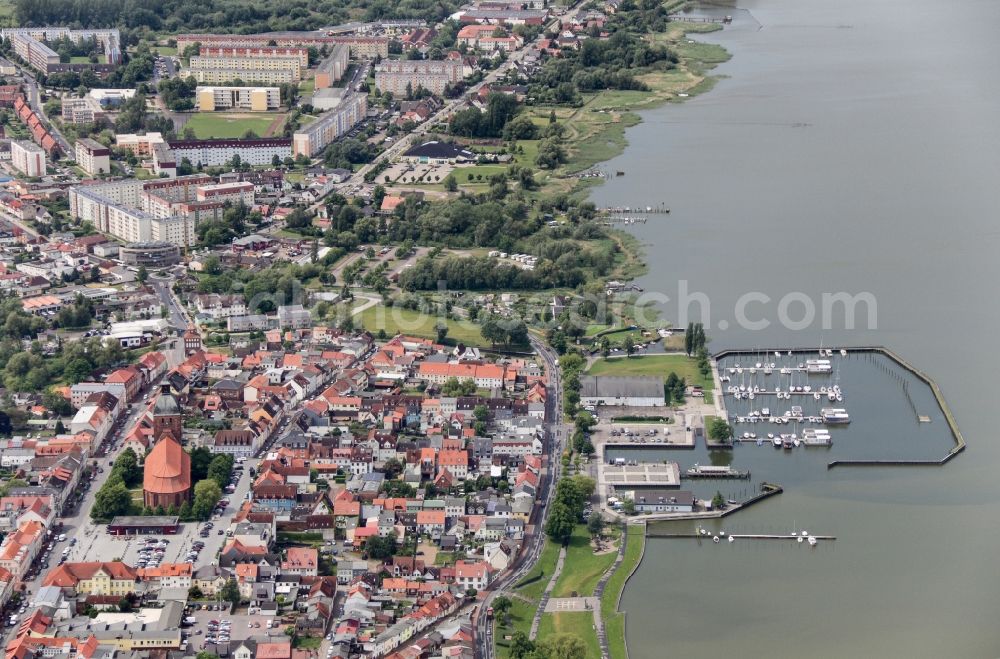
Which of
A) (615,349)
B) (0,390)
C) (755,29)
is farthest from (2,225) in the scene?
(755,29)

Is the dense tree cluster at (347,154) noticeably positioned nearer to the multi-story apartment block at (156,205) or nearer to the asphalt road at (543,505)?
the multi-story apartment block at (156,205)

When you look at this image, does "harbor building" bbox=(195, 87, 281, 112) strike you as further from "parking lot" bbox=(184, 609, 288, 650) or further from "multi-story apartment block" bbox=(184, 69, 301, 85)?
"parking lot" bbox=(184, 609, 288, 650)

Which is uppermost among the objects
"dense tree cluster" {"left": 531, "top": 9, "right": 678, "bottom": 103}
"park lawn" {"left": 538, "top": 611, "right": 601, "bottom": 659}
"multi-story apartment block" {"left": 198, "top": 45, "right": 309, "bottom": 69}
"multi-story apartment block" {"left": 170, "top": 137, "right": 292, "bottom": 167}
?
"park lawn" {"left": 538, "top": 611, "right": 601, "bottom": 659}

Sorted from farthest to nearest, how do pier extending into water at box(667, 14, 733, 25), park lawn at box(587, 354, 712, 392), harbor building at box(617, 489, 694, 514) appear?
pier extending into water at box(667, 14, 733, 25)
park lawn at box(587, 354, 712, 392)
harbor building at box(617, 489, 694, 514)

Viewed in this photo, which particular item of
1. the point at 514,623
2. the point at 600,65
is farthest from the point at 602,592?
the point at 600,65

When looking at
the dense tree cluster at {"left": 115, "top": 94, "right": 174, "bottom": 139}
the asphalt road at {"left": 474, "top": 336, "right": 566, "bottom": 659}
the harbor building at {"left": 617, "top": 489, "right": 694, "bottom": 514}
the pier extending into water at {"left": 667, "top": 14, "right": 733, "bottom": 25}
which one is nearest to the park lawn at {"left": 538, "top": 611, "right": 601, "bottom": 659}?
the asphalt road at {"left": 474, "top": 336, "right": 566, "bottom": 659}
